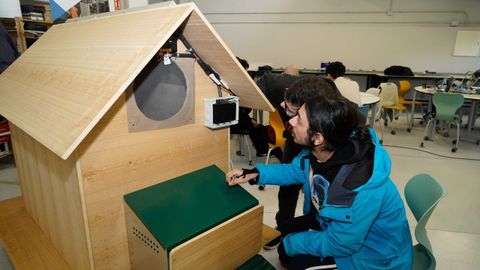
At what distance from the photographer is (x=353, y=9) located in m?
8.16

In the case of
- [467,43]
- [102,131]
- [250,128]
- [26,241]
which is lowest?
[26,241]

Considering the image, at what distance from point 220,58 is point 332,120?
558mm

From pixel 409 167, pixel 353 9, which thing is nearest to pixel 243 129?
pixel 409 167

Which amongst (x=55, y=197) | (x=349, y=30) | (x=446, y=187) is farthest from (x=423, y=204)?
(x=349, y=30)

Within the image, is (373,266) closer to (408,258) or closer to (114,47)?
(408,258)

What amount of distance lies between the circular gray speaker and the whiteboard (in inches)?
357

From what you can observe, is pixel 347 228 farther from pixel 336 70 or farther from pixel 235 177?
pixel 336 70

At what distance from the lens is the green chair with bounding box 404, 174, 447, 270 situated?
1196mm

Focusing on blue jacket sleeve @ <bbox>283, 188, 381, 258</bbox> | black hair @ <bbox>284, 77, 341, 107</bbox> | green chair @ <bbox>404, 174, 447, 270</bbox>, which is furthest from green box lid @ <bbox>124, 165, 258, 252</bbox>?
green chair @ <bbox>404, 174, 447, 270</bbox>

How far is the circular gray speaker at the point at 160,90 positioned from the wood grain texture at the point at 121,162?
72mm

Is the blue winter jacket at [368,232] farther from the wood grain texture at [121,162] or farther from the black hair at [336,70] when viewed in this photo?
the black hair at [336,70]

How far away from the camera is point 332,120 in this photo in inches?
42.4

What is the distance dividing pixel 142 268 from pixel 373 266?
3.10 ft

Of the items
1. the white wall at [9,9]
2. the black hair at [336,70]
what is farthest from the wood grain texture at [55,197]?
the white wall at [9,9]
